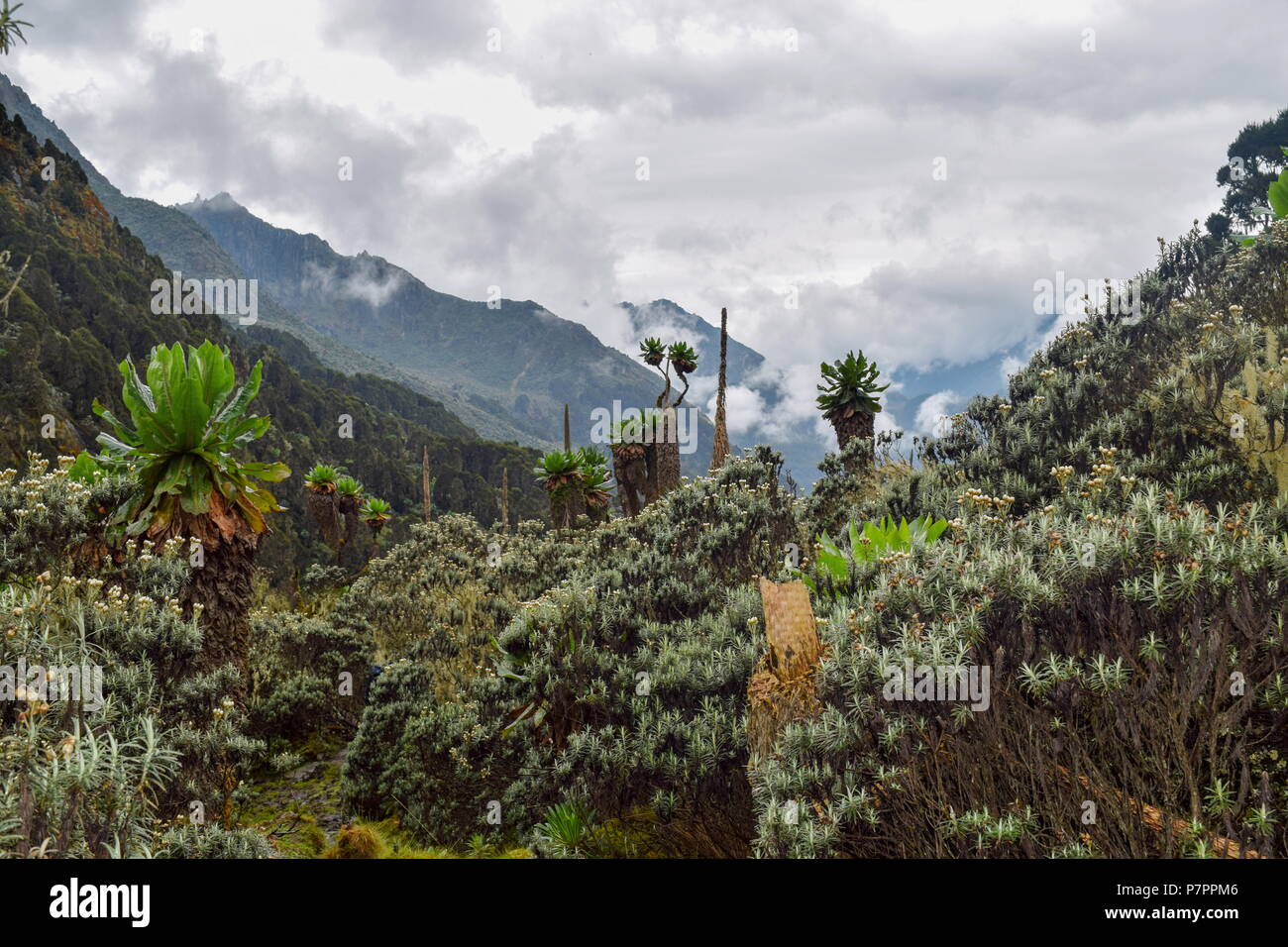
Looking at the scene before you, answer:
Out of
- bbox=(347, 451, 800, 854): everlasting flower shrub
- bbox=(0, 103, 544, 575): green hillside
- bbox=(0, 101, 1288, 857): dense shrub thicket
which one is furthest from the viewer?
bbox=(0, 103, 544, 575): green hillside

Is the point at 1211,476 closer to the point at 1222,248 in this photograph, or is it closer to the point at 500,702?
the point at 500,702

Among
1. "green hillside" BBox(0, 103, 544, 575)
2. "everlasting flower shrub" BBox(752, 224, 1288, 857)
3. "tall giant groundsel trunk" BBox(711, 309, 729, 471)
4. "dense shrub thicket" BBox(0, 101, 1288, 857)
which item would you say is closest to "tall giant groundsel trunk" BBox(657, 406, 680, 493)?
"tall giant groundsel trunk" BBox(711, 309, 729, 471)

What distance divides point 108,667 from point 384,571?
37.7 ft

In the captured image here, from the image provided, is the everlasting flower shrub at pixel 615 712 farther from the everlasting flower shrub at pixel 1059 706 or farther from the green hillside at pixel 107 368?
the green hillside at pixel 107 368

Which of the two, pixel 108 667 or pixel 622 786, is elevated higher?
pixel 108 667

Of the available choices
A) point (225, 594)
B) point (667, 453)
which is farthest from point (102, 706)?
point (667, 453)

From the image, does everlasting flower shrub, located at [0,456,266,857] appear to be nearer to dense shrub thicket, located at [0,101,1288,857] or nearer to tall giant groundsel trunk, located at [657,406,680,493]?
dense shrub thicket, located at [0,101,1288,857]

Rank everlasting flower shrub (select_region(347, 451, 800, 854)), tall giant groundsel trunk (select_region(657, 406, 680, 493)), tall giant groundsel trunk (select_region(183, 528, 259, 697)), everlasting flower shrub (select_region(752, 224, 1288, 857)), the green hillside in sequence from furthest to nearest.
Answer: the green hillside → tall giant groundsel trunk (select_region(657, 406, 680, 493)) → tall giant groundsel trunk (select_region(183, 528, 259, 697)) → everlasting flower shrub (select_region(347, 451, 800, 854)) → everlasting flower shrub (select_region(752, 224, 1288, 857))

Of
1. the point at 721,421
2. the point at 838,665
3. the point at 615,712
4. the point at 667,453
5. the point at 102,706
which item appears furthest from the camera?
the point at 721,421

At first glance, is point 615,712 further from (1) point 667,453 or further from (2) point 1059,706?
(1) point 667,453

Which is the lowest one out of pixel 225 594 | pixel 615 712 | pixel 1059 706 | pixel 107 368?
pixel 615 712
